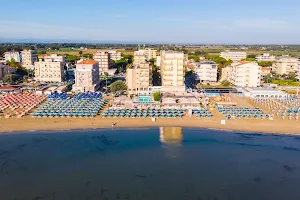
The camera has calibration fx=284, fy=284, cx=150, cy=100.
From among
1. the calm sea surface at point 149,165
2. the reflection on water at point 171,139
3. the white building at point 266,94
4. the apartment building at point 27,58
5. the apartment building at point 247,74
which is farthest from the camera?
the apartment building at point 27,58

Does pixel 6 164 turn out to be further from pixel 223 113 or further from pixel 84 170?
pixel 223 113

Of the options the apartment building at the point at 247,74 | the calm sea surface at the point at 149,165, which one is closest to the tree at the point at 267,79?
the apartment building at the point at 247,74

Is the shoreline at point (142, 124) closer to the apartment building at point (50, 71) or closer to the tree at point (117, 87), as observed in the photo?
the tree at point (117, 87)

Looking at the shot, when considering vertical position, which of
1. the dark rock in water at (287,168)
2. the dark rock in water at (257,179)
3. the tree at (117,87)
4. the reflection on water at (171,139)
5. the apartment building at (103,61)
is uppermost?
the apartment building at (103,61)

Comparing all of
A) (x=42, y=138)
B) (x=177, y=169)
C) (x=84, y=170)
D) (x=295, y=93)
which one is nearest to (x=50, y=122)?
(x=42, y=138)

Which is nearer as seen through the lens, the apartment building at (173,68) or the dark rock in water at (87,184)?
the dark rock in water at (87,184)

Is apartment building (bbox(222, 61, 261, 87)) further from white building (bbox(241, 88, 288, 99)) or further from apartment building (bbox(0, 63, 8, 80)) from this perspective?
apartment building (bbox(0, 63, 8, 80))

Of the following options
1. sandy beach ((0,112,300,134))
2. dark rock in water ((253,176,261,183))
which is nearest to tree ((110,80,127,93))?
sandy beach ((0,112,300,134))
